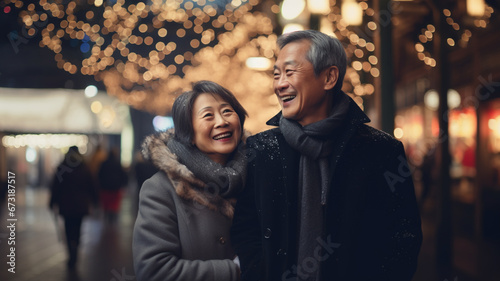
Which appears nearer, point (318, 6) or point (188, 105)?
point (188, 105)

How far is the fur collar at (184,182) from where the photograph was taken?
2.76 metres

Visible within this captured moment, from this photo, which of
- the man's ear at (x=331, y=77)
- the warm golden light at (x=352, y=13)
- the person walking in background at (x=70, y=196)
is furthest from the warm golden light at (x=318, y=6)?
the man's ear at (x=331, y=77)

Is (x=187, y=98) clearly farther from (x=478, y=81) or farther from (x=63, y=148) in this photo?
(x=63, y=148)

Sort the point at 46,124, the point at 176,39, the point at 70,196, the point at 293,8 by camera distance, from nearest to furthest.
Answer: the point at 293,8 < the point at 70,196 < the point at 176,39 < the point at 46,124

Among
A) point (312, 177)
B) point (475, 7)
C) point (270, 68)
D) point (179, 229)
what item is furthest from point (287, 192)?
point (270, 68)

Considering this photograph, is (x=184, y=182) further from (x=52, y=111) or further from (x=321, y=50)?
(x=52, y=111)

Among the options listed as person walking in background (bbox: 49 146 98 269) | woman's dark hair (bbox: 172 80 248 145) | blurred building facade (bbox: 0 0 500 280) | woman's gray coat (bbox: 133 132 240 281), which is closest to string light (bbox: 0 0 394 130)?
blurred building facade (bbox: 0 0 500 280)

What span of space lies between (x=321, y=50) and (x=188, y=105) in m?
0.78

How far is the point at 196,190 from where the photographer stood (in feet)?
9.18

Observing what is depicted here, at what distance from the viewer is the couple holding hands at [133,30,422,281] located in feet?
8.12

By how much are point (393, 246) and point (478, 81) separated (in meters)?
9.25

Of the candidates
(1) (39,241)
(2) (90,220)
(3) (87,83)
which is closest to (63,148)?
(3) (87,83)

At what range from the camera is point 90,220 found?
1441 cm

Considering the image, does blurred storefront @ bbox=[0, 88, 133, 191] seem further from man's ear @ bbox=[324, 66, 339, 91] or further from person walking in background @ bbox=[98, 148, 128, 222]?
man's ear @ bbox=[324, 66, 339, 91]
